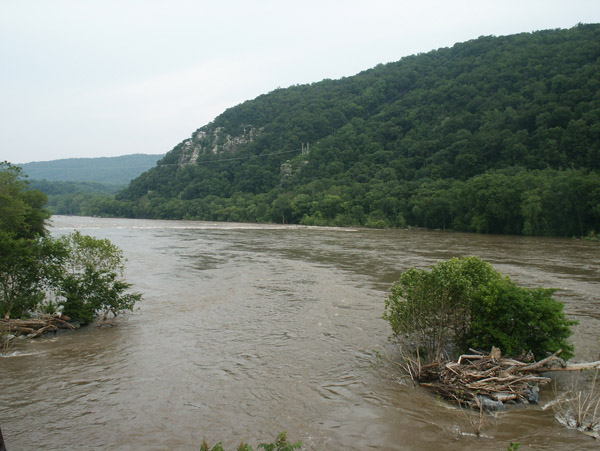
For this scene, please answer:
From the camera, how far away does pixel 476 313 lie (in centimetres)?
1230

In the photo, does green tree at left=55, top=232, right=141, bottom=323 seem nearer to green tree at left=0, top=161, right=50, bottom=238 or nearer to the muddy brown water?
the muddy brown water

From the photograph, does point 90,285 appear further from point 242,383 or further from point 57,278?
point 242,383

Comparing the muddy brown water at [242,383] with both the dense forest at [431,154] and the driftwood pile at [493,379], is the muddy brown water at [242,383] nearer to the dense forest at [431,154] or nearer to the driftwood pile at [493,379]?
the driftwood pile at [493,379]

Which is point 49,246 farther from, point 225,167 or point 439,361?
point 225,167

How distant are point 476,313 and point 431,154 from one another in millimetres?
114053

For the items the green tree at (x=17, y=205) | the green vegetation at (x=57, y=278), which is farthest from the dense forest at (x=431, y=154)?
the green tree at (x=17, y=205)

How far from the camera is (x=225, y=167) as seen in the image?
185125 millimetres

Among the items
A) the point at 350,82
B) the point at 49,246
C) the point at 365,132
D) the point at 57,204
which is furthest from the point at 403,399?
the point at 57,204

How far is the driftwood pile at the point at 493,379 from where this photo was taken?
9.98m

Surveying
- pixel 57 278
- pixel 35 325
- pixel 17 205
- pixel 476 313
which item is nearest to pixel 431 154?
pixel 17 205

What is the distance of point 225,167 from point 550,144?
441 ft

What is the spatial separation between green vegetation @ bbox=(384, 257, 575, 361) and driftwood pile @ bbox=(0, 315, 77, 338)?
1401cm

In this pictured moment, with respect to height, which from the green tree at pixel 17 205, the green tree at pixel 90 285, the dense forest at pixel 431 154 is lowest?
the green tree at pixel 90 285

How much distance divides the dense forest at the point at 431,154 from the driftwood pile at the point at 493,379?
59.3m
